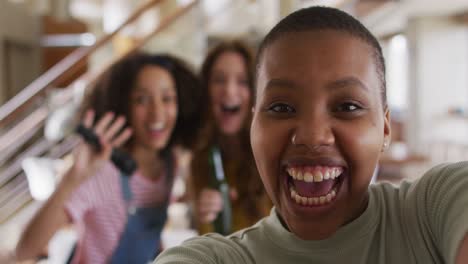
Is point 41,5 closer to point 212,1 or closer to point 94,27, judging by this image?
point 212,1

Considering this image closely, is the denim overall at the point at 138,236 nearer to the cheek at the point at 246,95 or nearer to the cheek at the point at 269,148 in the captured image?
the cheek at the point at 246,95

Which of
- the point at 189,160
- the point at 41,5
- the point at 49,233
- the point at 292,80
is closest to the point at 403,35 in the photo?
the point at 41,5

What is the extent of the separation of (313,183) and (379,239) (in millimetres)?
98

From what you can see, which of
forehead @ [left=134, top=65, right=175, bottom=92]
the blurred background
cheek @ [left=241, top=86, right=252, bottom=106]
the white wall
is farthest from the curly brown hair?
the white wall

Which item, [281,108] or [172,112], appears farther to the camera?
[172,112]

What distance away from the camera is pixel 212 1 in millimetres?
4656

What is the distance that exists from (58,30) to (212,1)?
3.74 m

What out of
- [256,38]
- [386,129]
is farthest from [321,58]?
[256,38]

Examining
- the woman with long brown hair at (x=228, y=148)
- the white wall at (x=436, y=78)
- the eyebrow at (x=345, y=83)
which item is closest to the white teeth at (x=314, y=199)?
the eyebrow at (x=345, y=83)

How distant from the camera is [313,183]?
19.6 inches

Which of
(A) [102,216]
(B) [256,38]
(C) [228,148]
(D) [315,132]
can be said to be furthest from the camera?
(B) [256,38]

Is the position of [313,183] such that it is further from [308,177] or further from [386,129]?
[386,129]

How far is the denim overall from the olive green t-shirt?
2.90ft

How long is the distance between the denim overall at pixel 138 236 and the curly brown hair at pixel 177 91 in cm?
20
